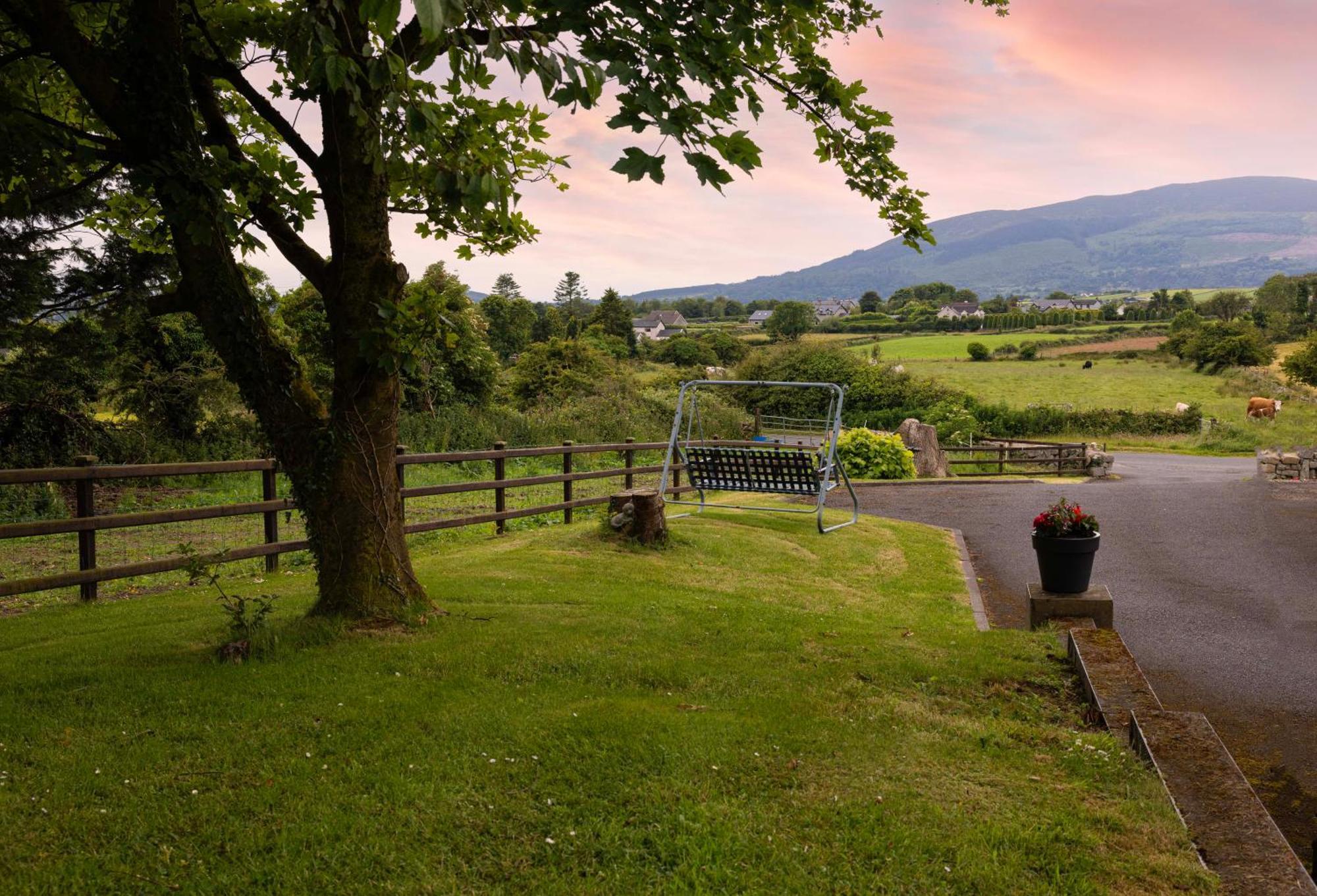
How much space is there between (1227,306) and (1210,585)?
80297 millimetres

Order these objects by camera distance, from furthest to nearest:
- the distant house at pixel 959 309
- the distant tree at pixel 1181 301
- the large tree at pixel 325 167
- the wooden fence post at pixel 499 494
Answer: the distant house at pixel 959 309
the distant tree at pixel 1181 301
the wooden fence post at pixel 499 494
the large tree at pixel 325 167

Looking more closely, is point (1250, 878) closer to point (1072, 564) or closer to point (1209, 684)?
point (1209, 684)

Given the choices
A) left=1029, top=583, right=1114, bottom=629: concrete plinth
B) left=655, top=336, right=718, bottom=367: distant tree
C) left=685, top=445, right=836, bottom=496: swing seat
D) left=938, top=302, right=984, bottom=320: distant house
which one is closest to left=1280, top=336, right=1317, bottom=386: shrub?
left=655, top=336, right=718, bottom=367: distant tree

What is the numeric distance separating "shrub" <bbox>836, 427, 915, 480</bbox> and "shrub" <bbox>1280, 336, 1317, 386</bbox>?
33043 mm

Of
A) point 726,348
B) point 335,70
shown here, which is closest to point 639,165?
point 335,70

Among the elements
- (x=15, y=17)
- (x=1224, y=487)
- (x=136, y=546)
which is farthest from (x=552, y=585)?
(x=1224, y=487)

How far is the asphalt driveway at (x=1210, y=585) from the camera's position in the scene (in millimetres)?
5379

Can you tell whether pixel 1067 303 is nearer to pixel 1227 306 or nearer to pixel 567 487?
pixel 1227 306

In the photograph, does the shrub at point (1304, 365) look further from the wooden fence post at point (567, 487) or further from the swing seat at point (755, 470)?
the wooden fence post at point (567, 487)

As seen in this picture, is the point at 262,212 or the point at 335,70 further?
the point at 262,212

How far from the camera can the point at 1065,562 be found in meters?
7.16

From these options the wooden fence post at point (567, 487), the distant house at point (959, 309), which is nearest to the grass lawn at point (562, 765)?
the wooden fence post at point (567, 487)

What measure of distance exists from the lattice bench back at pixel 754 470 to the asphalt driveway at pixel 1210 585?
2385 mm

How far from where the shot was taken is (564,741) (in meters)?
4.04
